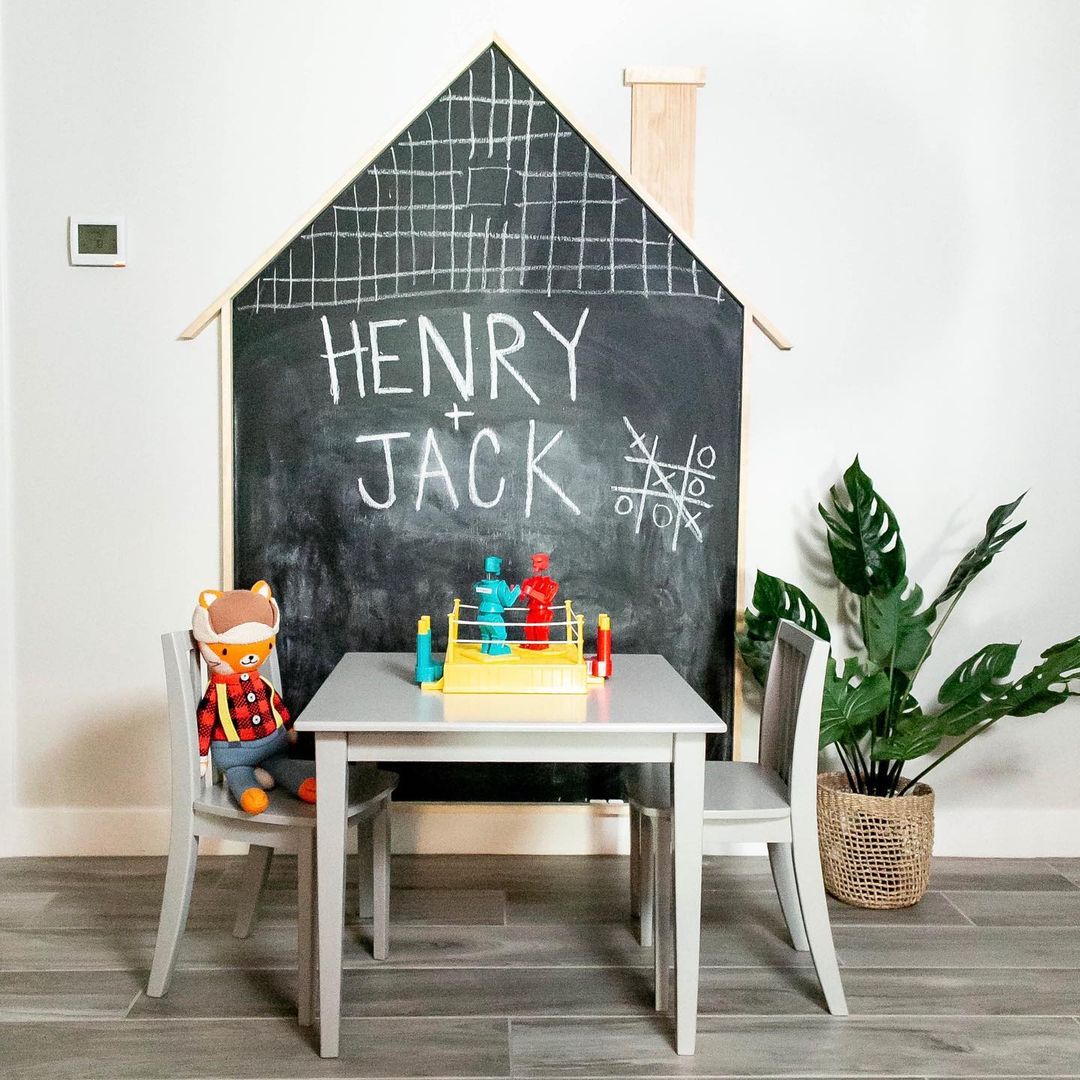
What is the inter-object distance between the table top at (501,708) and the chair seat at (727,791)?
0.17m

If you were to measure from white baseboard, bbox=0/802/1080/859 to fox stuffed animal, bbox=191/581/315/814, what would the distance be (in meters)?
0.81

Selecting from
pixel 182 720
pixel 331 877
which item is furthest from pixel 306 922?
pixel 182 720

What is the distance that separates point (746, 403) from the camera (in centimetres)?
305

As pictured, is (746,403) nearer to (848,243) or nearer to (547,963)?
(848,243)

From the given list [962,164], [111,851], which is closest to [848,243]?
[962,164]

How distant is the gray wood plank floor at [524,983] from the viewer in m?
2.07

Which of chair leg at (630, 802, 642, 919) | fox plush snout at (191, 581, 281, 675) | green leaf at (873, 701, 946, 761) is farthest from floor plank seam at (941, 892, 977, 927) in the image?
fox plush snout at (191, 581, 281, 675)

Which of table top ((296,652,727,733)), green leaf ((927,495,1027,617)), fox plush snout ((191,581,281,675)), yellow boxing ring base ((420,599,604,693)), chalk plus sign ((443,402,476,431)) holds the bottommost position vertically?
table top ((296,652,727,733))

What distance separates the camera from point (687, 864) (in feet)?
6.83

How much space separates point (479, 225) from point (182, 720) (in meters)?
1.53

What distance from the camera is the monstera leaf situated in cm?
284

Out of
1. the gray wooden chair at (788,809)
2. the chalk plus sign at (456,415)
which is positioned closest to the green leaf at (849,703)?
the gray wooden chair at (788,809)

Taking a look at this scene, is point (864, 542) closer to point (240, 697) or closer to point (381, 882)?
point (381, 882)

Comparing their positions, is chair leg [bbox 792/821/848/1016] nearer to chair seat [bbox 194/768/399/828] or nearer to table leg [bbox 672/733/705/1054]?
table leg [bbox 672/733/705/1054]
